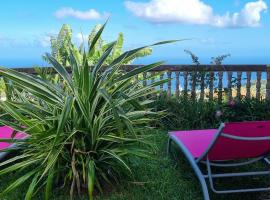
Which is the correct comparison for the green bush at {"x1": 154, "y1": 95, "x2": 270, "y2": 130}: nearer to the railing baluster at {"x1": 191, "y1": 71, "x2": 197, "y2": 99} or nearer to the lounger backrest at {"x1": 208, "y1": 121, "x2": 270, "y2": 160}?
the railing baluster at {"x1": 191, "y1": 71, "x2": 197, "y2": 99}

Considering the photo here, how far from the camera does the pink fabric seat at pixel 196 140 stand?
4.08m

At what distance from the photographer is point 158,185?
396 centimetres

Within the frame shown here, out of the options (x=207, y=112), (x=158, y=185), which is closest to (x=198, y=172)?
(x=158, y=185)

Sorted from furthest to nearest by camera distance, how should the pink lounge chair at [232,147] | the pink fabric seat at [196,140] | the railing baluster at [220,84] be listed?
the railing baluster at [220,84], the pink fabric seat at [196,140], the pink lounge chair at [232,147]

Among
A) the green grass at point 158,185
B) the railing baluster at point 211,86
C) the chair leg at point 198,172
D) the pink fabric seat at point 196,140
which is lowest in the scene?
the green grass at point 158,185

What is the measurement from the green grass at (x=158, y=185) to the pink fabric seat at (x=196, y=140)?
0.94 ft

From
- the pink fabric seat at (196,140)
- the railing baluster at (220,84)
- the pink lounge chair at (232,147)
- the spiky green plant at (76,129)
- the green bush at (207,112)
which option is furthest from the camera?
the railing baluster at (220,84)

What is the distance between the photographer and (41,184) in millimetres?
3846

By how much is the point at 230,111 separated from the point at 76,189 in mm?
3275

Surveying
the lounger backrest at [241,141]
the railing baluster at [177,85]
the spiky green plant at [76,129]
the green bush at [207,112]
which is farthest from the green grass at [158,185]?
the railing baluster at [177,85]

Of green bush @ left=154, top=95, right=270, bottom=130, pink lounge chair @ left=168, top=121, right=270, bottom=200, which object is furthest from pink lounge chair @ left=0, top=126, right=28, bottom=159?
green bush @ left=154, top=95, right=270, bottom=130

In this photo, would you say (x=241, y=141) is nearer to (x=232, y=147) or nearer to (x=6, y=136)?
(x=232, y=147)

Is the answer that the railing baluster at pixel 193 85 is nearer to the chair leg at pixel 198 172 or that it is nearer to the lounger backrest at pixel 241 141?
the chair leg at pixel 198 172

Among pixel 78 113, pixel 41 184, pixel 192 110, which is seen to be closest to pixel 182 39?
pixel 78 113
